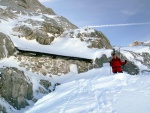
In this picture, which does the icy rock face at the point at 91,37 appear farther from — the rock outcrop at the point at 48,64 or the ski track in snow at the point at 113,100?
the ski track in snow at the point at 113,100

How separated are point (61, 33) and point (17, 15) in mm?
6966

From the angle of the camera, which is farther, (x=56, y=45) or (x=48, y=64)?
(x=56, y=45)

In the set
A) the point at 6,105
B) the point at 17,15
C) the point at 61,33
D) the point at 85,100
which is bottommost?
the point at 6,105

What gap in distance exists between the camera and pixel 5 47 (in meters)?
26.2

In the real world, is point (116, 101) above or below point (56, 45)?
below

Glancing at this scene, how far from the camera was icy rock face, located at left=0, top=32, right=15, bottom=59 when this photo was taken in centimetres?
2586

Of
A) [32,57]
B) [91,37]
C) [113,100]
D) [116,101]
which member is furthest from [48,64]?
[116,101]

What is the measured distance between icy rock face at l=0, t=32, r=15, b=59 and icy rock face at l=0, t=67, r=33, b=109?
501cm

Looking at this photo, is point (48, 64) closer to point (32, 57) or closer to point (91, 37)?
point (32, 57)

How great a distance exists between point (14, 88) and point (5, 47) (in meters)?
7.17

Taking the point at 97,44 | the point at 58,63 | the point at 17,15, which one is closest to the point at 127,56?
the point at 97,44

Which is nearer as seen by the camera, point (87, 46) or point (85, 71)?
point (85, 71)

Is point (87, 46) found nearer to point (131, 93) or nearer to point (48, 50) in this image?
point (48, 50)

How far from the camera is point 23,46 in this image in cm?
2819
